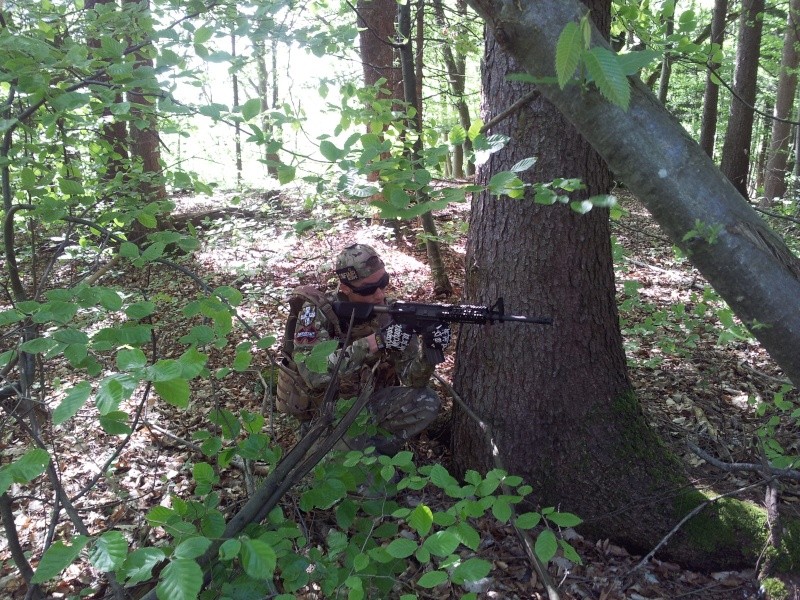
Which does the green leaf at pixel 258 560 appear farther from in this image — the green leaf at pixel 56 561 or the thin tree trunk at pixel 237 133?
the thin tree trunk at pixel 237 133

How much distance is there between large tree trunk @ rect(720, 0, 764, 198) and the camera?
27.0ft

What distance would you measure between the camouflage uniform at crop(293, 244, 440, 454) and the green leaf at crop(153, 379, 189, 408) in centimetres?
207

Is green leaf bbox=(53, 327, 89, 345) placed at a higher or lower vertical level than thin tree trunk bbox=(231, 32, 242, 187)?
lower

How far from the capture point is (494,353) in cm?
324

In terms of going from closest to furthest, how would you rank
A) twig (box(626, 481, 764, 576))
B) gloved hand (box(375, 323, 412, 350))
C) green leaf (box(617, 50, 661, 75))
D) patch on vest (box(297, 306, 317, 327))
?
green leaf (box(617, 50, 661, 75))
twig (box(626, 481, 764, 576))
gloved hand (box(375, 323, 412, 350))
patch on vest (box(297, 306, 317, 327))

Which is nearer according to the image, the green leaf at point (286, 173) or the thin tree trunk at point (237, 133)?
the green leaf at point (286, 173)

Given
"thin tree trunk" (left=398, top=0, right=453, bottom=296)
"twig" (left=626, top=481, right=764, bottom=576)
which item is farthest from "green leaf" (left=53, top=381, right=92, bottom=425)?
"thin tree trunk" (left=398, top=0, right=453, bottom=296)

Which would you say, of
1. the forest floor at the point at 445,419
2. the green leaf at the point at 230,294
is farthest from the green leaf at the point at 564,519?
the green leaf at the point at 230,294

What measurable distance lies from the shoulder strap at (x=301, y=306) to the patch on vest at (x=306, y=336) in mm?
136

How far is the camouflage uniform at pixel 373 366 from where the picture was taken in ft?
11.4

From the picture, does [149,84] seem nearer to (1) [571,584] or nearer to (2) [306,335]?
(2) [306,335]

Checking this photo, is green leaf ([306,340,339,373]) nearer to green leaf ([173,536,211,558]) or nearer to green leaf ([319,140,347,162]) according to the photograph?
green leaf ([319,140,347,162])

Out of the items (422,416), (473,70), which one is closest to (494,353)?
(422,416)

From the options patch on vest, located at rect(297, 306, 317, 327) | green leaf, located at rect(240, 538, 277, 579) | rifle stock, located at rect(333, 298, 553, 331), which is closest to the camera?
green leaf, located at rect(240, 538, 277, 579)
